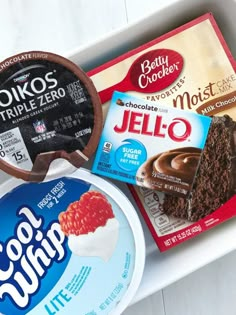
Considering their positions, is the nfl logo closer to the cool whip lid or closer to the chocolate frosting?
the cool whip lid

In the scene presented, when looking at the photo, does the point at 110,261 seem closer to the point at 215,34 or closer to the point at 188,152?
the point at 188,152

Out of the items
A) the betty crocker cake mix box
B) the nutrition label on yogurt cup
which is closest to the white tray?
the betty crocker cake mix box

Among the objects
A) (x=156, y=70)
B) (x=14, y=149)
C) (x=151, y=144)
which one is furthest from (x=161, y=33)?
(x=14, y=149)

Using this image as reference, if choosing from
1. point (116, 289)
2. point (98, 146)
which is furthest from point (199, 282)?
point (98, 146)

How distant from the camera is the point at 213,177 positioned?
84 centimetres

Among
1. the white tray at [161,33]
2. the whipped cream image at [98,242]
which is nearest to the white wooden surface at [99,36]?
the white tray at [161,33]

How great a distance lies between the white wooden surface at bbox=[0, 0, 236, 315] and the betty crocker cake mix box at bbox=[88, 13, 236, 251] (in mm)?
113

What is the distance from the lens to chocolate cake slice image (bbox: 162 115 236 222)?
2.75 feet

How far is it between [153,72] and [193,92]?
0.06 metres

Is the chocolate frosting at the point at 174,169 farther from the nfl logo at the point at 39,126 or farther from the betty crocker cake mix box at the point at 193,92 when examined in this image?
the nfl logo at the point at 39,126

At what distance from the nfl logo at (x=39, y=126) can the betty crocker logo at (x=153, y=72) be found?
119 mm

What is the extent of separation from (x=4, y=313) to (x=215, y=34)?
490 mm

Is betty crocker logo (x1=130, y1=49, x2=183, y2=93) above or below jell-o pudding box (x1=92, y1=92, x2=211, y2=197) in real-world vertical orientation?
above

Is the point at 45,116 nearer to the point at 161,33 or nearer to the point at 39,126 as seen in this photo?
the point at 39,126
